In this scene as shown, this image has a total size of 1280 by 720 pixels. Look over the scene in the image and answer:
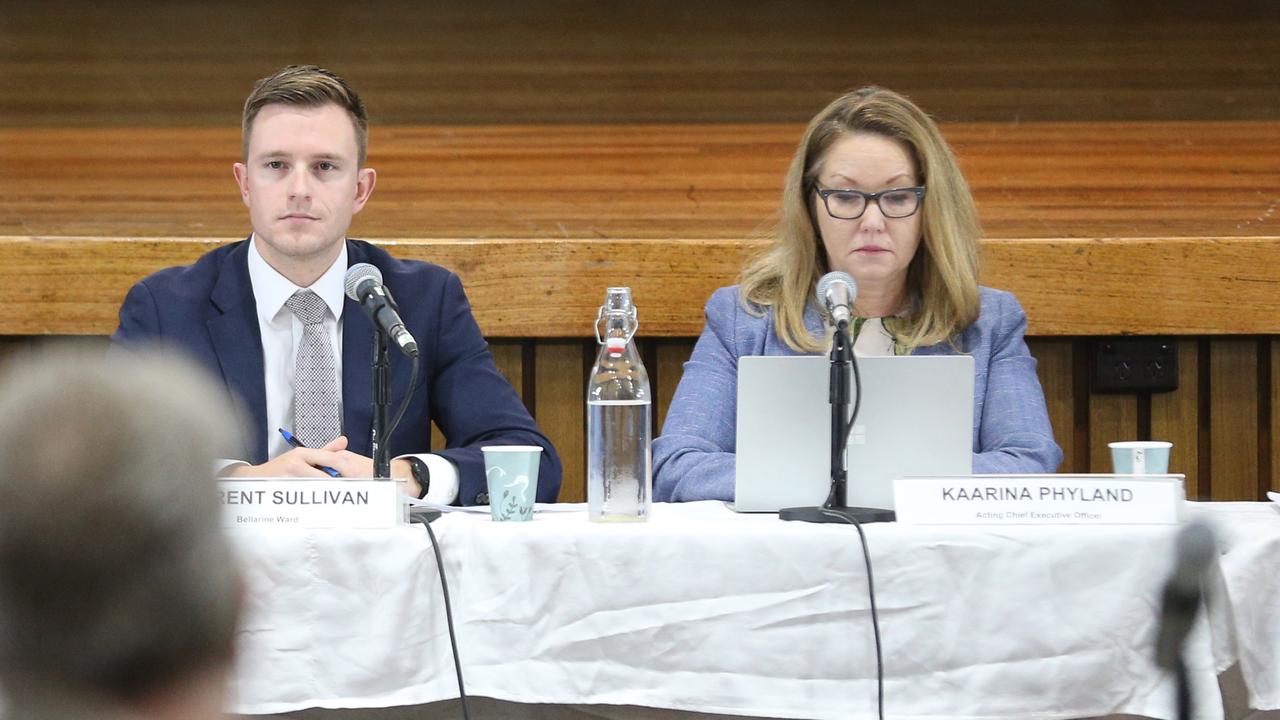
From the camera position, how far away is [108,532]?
46cm

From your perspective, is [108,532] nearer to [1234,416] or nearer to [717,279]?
[717,279]

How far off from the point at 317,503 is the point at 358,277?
357 mm

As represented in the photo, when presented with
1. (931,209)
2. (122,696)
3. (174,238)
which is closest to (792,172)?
(931,209)

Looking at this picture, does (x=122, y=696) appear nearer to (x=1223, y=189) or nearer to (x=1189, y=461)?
(x=1189, y=461)

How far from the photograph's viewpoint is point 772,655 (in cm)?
135

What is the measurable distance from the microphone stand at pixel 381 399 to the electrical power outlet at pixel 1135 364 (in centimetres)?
182

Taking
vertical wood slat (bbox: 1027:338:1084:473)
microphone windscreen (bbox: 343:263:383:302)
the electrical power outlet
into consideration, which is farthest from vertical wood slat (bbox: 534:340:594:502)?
microphone windscreen (bbox: 343:263:383:302)

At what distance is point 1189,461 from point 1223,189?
2.28ft

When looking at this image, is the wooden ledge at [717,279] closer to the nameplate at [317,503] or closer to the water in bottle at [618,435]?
the water in bottle at [618,435]

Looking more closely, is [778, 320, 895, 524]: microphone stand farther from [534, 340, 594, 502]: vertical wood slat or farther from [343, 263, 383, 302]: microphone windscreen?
[534, 340, 594, 502]: vertical wood slat

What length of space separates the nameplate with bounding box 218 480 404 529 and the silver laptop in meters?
0.44

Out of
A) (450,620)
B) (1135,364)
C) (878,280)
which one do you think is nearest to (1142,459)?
(878,280)

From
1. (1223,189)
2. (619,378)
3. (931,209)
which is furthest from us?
(1223,189)

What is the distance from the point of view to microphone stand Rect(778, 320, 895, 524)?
1.50 metres
